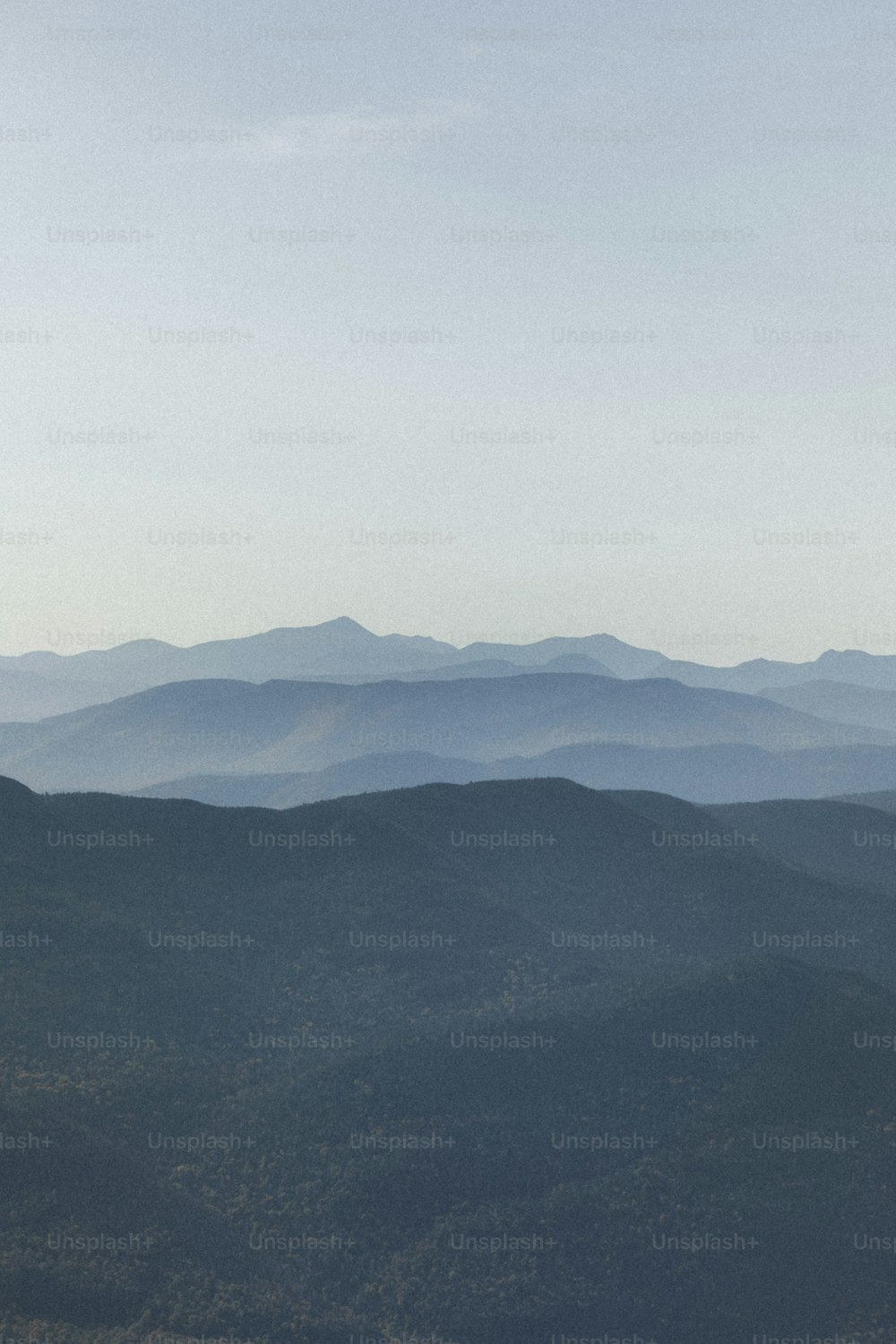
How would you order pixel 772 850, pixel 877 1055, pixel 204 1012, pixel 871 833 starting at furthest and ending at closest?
pixel 871 833, pixel 772 850, pixel 204 1012, pixel 877 1055

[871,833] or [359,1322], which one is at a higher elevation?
[871,833]

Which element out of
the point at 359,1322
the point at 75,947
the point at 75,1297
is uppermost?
the point at 75,947

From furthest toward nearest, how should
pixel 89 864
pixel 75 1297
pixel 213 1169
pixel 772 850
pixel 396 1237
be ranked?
pixel 772 850, pixel 89 864, pixel 213 1169, pixel 396 1237, pixel 75 1297

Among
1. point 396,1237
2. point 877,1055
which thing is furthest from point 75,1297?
point 877,1055

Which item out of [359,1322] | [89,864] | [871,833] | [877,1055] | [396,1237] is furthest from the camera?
[871,833]

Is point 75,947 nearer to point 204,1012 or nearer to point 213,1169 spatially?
point 204,1012

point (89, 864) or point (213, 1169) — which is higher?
point (89, 864)

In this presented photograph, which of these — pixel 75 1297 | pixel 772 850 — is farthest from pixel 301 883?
pixel 772 850

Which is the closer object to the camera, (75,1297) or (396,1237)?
(75,1297)

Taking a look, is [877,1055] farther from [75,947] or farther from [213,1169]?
[75,947]
